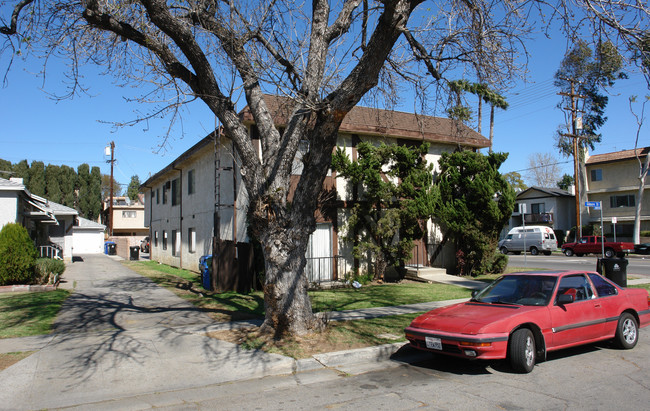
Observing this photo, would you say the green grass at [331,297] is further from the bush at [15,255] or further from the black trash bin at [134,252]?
the black trash bin at [134,252]

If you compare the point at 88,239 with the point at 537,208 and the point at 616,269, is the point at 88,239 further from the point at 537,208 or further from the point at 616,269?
the point at 537,208

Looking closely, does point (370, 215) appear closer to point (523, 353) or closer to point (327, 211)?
point (327, 211)

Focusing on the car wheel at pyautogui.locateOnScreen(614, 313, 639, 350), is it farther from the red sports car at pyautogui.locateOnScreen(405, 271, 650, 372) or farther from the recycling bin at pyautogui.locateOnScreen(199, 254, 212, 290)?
the recycling bin at pyautogui.locateOnScreen(199, 254, 212, 290)

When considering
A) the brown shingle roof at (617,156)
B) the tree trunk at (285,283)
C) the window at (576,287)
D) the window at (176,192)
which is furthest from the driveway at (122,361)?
the brown shingle roof at (617,156)

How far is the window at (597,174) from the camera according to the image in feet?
145

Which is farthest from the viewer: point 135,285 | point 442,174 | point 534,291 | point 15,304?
point 442,174

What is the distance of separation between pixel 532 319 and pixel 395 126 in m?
12.1

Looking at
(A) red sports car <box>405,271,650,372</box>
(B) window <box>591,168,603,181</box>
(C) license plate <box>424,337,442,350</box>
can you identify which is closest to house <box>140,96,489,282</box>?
(A) red sports car <box>405,271,650,372</box>

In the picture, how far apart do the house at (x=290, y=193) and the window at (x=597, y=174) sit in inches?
1258

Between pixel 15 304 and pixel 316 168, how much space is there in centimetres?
833

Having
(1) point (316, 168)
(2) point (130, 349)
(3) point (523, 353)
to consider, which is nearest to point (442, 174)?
(1) point (316, 168)

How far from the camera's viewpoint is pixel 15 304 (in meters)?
10.7

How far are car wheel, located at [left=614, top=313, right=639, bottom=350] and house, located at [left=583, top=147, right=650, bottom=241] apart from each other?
38.3 metres

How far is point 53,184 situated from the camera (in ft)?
187
